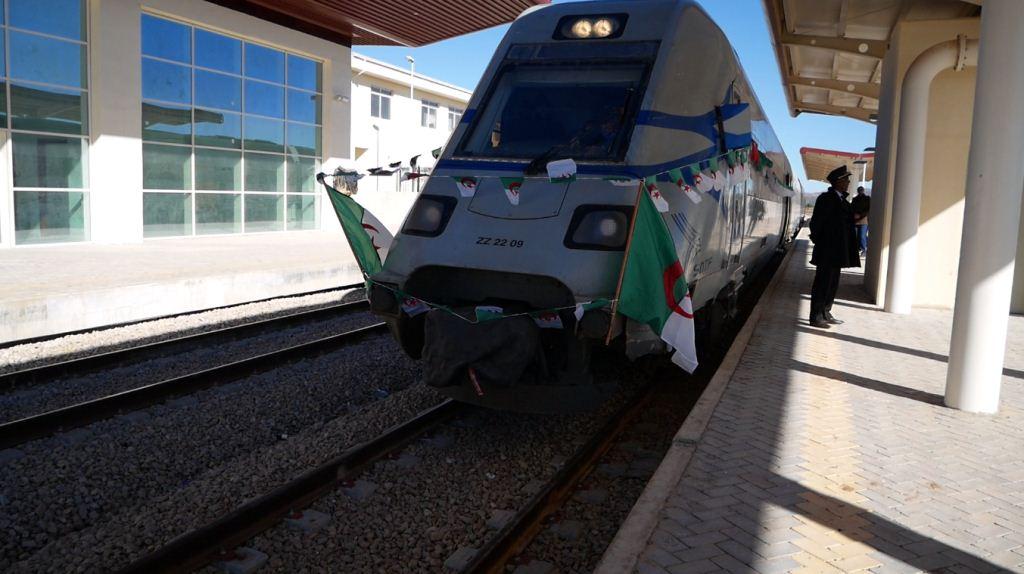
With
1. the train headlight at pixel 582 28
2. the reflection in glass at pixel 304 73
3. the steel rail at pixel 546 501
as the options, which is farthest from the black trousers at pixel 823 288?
the reflection in glass at pixel 304 73

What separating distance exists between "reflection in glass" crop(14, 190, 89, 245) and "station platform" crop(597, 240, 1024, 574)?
47.3 ft

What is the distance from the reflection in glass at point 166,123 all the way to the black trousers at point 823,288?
15115mm

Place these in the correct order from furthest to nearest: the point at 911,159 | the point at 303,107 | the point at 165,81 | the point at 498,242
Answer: the point at 303,107, the point at 165,81, the point at 911,159, the point at 498,242

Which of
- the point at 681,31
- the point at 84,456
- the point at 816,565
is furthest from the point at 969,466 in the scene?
the point at 84,456

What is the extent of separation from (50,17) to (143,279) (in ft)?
26.3

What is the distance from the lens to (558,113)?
609cm

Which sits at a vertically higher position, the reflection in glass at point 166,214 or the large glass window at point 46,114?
the large glass window at point 46,114

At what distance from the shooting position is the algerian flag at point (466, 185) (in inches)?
222

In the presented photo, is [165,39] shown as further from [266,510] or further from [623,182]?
[266,510]

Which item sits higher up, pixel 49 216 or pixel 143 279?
pixel 49 216

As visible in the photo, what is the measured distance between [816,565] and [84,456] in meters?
4.93

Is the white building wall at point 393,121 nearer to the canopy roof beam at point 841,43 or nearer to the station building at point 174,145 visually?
the station building at point 174,145

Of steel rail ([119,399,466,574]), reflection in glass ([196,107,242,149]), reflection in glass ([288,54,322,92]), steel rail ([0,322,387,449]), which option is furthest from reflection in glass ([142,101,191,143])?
steel rail ([119,399,466,574])

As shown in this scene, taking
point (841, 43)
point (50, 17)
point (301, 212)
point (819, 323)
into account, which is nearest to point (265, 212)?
point (301, 212)
